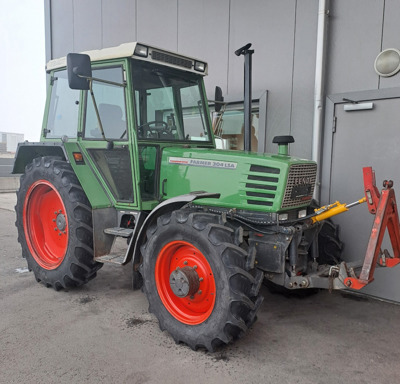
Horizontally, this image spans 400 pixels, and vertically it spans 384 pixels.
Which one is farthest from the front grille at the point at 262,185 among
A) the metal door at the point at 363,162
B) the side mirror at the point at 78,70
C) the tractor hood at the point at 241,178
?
the metal door at the point at 363,162

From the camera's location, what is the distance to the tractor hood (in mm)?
3035

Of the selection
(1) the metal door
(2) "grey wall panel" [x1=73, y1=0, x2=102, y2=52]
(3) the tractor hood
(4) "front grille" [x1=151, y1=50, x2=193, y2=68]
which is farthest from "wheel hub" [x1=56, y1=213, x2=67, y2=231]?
(2) "grey wall panel" [x1=73, y1=0, x2=102, y2=52]

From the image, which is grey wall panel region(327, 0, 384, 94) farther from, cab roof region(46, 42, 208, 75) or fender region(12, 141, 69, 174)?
fender region(12, 141, 69, 174)

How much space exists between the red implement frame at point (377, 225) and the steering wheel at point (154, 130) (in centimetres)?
194

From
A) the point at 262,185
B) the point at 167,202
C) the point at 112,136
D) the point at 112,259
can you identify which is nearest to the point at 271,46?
the point at 112,136

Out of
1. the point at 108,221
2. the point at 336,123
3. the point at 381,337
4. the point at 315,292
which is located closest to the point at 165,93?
the point at 108,221

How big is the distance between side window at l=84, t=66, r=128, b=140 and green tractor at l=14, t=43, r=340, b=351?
0.6 inches

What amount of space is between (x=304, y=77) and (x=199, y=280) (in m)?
3.20

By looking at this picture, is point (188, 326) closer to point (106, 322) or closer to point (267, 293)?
point (106, 322)

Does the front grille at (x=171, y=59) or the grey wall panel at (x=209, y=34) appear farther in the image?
the grey wall panel at (x=209, y=34)

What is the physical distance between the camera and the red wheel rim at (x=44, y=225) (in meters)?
4.23

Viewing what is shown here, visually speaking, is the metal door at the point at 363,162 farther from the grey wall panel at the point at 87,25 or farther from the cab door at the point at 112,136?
the grey wall panel at the point at 87,25

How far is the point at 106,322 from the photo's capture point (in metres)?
3.33

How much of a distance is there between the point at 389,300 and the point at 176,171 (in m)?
2.82
